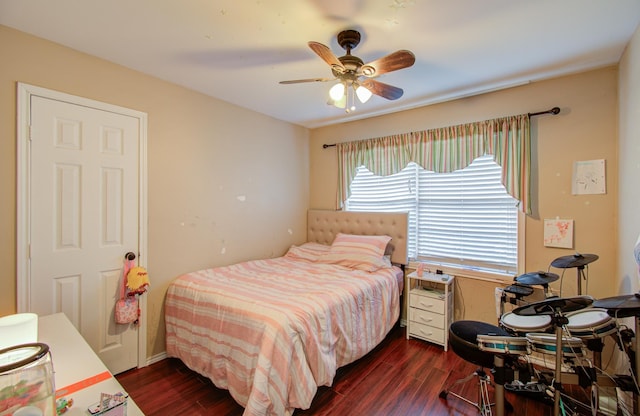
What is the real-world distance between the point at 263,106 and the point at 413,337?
3045 millimetres

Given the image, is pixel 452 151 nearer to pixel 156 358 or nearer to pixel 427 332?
pixel 427 332

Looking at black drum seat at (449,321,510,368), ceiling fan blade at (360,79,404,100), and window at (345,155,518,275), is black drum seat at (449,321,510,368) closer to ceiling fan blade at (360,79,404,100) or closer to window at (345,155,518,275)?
window at (345,155,518,275)

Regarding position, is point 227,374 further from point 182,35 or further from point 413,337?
point 182,35

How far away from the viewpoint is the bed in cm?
176

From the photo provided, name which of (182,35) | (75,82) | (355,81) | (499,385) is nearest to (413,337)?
(499,385)

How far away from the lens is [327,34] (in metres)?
1.93

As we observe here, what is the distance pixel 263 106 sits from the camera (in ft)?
10.8

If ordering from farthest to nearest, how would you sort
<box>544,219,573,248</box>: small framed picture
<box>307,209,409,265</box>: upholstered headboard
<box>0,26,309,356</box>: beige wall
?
<box>307,209,409,265</box>: upholstered headboard < <box>544,219,573,248</box>: small framed picture < <box>0,26,309,356</box>: beige wall

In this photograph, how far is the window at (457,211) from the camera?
2795 millimetres

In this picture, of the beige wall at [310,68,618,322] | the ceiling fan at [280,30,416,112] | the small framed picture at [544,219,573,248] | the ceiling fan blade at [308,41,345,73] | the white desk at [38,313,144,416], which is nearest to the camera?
the white desk at [38,313,144,416]

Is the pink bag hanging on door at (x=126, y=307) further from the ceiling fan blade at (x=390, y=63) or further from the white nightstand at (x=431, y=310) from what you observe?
the white nightstand at (x=431, y=310)

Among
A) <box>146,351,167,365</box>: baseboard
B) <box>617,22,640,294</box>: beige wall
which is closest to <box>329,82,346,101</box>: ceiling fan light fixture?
<box>617,22,640,294</box>: beige wall

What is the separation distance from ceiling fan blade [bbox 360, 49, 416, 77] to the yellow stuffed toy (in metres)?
2.36

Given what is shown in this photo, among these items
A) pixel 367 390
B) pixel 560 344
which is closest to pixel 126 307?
pixel 367 390
